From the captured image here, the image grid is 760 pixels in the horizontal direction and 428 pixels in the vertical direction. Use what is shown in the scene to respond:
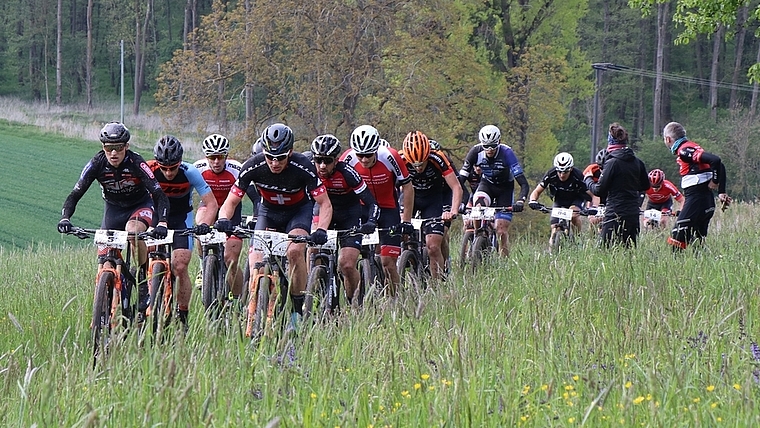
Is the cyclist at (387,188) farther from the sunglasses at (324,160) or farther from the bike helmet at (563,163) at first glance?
the bike helmet at (563,163)

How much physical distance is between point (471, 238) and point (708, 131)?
45833 mm

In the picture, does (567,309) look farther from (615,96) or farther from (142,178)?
(615,96)

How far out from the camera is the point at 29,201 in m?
36.9

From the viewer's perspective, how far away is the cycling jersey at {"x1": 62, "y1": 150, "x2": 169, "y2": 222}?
31.0ft

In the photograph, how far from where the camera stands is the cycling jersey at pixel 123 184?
9.44 m

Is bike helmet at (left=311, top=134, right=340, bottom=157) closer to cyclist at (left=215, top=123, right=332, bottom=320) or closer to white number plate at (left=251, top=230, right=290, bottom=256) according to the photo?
cyclist at (left=215, top=123, right=332, bottom=320)

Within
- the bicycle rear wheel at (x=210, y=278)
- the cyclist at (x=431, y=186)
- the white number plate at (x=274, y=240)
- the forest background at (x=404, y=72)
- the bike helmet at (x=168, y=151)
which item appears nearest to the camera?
the white number plate at (x=274, y=240)

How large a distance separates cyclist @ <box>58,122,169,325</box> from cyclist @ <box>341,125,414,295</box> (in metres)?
2.23

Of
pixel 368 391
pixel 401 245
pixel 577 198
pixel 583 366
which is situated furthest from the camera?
pixel 577 198

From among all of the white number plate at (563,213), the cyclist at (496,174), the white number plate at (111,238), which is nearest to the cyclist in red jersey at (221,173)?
the white number plate at (111,238)

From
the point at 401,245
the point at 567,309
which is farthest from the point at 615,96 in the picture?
the point at 567,309

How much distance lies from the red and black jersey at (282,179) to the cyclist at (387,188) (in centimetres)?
138

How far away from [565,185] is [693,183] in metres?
3.63

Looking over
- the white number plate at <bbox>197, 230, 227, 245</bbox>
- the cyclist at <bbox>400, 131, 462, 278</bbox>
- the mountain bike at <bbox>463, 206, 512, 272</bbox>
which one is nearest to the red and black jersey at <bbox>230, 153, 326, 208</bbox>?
the white number plate at <bbox>197, 230, 227, 245</bbox>
